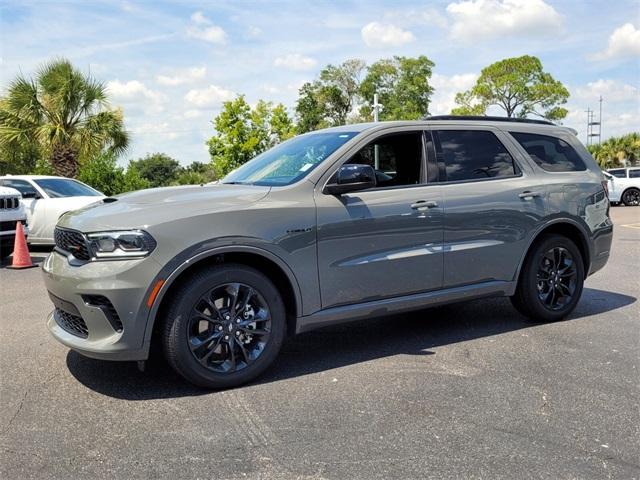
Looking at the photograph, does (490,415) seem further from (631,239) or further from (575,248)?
(631,239)

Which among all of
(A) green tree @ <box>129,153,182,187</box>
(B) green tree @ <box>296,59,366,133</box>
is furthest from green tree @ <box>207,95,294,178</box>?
(A) green tree @ <box>129,153,182,187</box>

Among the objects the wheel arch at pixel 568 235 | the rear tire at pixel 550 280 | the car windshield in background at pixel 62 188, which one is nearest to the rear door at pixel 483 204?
the wheel arch at pixel 568 235

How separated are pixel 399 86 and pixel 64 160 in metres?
38.3

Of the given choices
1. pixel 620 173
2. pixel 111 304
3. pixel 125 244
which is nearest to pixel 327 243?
pixel 125 244

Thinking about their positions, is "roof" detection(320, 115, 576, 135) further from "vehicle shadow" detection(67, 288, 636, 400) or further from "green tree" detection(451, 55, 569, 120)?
"green tree" detection(451, 55, 569, 120)

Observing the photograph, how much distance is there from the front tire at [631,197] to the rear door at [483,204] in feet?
68.6

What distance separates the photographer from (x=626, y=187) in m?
23.6

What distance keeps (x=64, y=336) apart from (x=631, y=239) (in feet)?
38.3

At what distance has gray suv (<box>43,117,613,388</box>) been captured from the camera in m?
3.80

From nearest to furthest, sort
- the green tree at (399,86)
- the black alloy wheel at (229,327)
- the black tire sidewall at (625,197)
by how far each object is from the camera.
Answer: the black alloy wheel at (229,327) → the black tire sidewall at (625,197) → the green tree at (399,86)

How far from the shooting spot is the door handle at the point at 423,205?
4.70 metres

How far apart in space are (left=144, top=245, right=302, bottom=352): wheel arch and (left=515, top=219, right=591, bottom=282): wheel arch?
7.24 feet

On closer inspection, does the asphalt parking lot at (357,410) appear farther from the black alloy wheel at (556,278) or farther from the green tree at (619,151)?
the green tree at (619,151)

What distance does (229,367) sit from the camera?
4031mm
